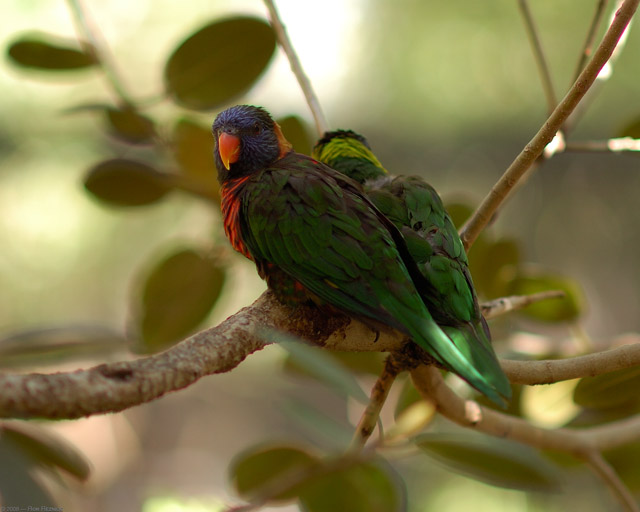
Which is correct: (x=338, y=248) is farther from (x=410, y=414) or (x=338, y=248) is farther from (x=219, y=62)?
(x=219, y=62)

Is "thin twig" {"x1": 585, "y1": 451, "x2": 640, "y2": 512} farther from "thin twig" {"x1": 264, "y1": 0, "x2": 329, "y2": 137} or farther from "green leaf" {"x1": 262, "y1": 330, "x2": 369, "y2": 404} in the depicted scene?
"thin twig" {"x1": 264, "y1": 0, "x2": 329, "y2": 137}

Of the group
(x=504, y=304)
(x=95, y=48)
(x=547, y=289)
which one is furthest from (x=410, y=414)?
(x=95, y=48)

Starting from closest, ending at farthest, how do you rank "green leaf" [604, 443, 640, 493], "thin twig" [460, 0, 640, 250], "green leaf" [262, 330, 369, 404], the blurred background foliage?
"green leaf" [262, 330, 369, 404] < "thin twig" [460, 0, 640, 250] < "green leaf" [604, 443, 640, 493] < the blurred background foliage

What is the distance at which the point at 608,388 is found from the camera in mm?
1264

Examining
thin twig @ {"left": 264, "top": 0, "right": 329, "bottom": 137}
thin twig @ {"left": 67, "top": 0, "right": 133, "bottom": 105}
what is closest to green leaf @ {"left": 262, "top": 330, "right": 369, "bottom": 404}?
thin twig @ {"left": 264, "top": 0, "right": 329, "bottom": 137}

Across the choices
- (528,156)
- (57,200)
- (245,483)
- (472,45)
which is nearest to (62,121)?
(57,200)

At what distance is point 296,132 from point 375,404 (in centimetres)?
89

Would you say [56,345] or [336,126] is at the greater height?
[336,126]

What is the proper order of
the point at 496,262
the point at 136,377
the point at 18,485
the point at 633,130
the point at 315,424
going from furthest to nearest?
the point at 496,262
the point at 633,130
the point at 315,424
the point at 136,377
the point at 18,485

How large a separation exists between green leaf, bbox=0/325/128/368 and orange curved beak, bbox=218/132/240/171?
712 mm

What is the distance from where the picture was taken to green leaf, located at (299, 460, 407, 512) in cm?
134

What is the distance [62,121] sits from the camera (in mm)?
4820

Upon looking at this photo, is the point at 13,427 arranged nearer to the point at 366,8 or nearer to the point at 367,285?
the point at 367,285

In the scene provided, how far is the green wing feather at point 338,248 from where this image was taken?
1.12 metres
